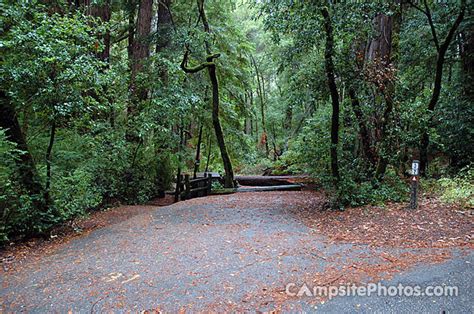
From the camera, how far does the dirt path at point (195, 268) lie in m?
3.45

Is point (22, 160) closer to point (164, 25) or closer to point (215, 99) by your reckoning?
point (164, 25)

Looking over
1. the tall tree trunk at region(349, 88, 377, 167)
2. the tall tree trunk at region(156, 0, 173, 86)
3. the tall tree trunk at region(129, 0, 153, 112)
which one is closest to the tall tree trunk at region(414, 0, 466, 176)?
the tall tree trunk at region(349, 88, 377, 167)

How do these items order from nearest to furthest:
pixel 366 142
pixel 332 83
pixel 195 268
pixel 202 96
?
pixel 195 268 → pixel 332 83 → pixel 366 142 → pixel 202 96

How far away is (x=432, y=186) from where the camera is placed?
881 centimetres

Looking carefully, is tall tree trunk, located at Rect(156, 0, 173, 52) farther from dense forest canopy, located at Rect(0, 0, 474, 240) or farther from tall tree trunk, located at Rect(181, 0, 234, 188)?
tall tree trunk, located at Rect(181, 0, 234, 188)

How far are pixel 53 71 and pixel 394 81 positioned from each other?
7.90 m

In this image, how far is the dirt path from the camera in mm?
3451

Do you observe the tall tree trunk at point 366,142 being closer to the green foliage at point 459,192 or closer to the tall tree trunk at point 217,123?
the green foliage at point 459,192

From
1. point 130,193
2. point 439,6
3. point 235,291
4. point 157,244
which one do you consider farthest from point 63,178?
point 439,6

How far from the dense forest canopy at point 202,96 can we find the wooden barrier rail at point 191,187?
81 cm

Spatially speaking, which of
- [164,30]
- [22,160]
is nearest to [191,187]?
[164,30]

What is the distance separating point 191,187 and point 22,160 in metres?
6.86

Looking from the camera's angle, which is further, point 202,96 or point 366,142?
Answer: point 202,96

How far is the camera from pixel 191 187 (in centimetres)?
1251
